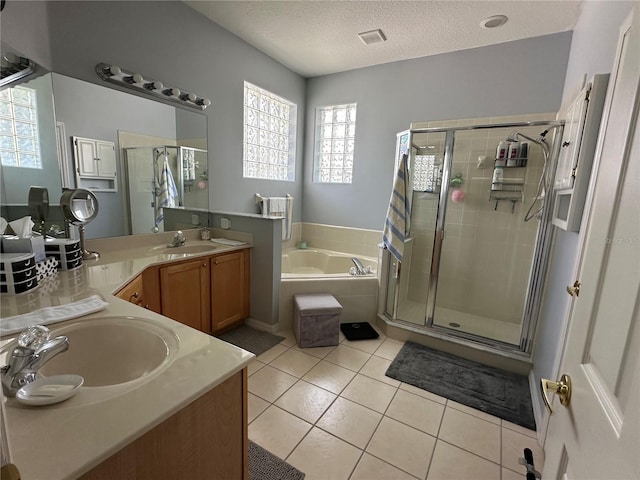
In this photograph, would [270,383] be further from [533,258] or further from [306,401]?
[533,258]

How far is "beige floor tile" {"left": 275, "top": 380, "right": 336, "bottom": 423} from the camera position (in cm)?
181

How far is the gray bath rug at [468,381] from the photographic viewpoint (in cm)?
193

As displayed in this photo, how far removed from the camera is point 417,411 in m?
1.87

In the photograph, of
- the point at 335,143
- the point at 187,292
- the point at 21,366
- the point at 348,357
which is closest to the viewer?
the point at 21,366

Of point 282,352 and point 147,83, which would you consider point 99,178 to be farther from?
point 282,352

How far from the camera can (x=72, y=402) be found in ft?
2.25

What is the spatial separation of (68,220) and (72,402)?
5.55 ft

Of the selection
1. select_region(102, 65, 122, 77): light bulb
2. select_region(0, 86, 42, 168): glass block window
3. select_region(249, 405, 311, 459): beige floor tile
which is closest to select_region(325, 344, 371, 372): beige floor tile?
select_region(249, 405, 311, 459): beige floor tile

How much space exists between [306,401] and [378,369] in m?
0.66

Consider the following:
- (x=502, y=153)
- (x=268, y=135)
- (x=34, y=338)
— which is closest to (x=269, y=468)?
(x=34, y=338)

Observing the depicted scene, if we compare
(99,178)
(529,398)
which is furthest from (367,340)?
(99,178)

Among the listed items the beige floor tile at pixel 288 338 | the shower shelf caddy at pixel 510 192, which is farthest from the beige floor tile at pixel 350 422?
the shower shelf caddy at pixel 510 192

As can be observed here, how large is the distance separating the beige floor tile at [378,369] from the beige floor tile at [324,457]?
0.65 metres

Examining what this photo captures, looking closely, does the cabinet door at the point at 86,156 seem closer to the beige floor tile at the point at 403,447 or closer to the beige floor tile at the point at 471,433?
the beige floor tile at the point at 403,447
